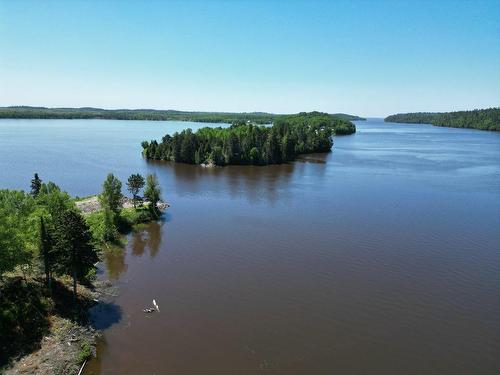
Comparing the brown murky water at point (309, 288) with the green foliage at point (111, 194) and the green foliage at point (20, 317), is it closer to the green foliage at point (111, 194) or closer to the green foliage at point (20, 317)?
the green foliage at point (20, 317)

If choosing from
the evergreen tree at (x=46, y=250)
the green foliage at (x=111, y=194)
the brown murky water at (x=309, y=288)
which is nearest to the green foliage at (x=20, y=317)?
the evergreen tree at (x=46, y=250)

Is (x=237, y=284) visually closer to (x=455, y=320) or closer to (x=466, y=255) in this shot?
(x=455, y=320)

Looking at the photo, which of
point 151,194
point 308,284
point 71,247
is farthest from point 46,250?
point 151,194

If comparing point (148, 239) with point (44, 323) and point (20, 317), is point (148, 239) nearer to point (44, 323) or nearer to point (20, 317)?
point (44, 323)

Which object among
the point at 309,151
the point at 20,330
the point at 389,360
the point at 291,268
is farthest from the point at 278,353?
the point at 309,151

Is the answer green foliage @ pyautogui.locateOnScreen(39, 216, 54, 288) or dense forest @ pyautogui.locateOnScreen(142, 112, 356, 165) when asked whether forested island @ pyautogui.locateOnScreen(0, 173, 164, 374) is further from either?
dense forest @ pyautogui.locateOnScreen(142, 112, 356, 165)

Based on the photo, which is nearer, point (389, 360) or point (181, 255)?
point (389, 360)
